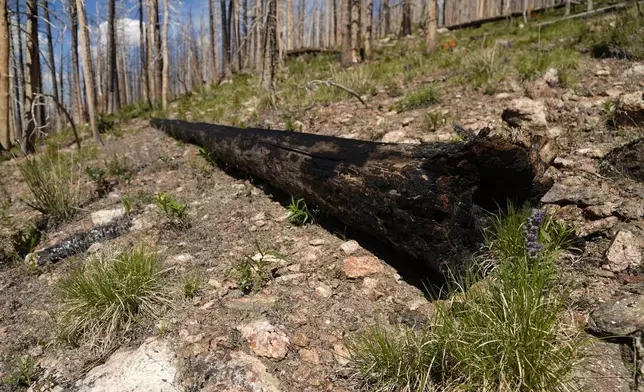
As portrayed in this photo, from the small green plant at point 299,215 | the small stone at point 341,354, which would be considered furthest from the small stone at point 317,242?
the small stone at point 341,354

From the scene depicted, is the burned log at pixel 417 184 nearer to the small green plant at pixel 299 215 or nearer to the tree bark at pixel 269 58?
the small green plant at pixel 299 215

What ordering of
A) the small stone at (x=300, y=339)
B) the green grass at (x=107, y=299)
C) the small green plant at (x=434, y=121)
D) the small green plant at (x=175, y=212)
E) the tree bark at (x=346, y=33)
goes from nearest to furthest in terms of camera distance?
the small stone at (x=300, y=339), the green grass at (x=107, y=299), the small green plant at (x=175, y=212), the small green plant at (x=434, y=121), the tree bark at (x=346, y=33)

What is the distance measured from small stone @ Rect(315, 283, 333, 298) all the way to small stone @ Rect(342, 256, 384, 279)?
0.58ft

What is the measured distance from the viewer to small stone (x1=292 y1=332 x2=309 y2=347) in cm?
208

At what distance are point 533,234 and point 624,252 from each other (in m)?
0.53

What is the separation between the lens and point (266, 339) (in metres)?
2.07

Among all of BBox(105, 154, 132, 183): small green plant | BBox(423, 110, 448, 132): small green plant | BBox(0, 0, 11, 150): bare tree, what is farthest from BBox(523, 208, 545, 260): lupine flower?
BBox(0, 0, 11, 150): bare tree

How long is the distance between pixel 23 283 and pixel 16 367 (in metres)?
1.25

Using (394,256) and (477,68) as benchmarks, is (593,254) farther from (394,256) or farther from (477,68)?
(477,68)

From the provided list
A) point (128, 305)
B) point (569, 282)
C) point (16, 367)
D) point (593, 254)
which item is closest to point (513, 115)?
point (593, 254)

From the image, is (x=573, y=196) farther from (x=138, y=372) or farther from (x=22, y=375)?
(x=22, y=375)

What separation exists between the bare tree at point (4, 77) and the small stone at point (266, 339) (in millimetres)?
8017

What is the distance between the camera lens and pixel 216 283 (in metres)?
2.68

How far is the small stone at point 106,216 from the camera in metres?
3.97
